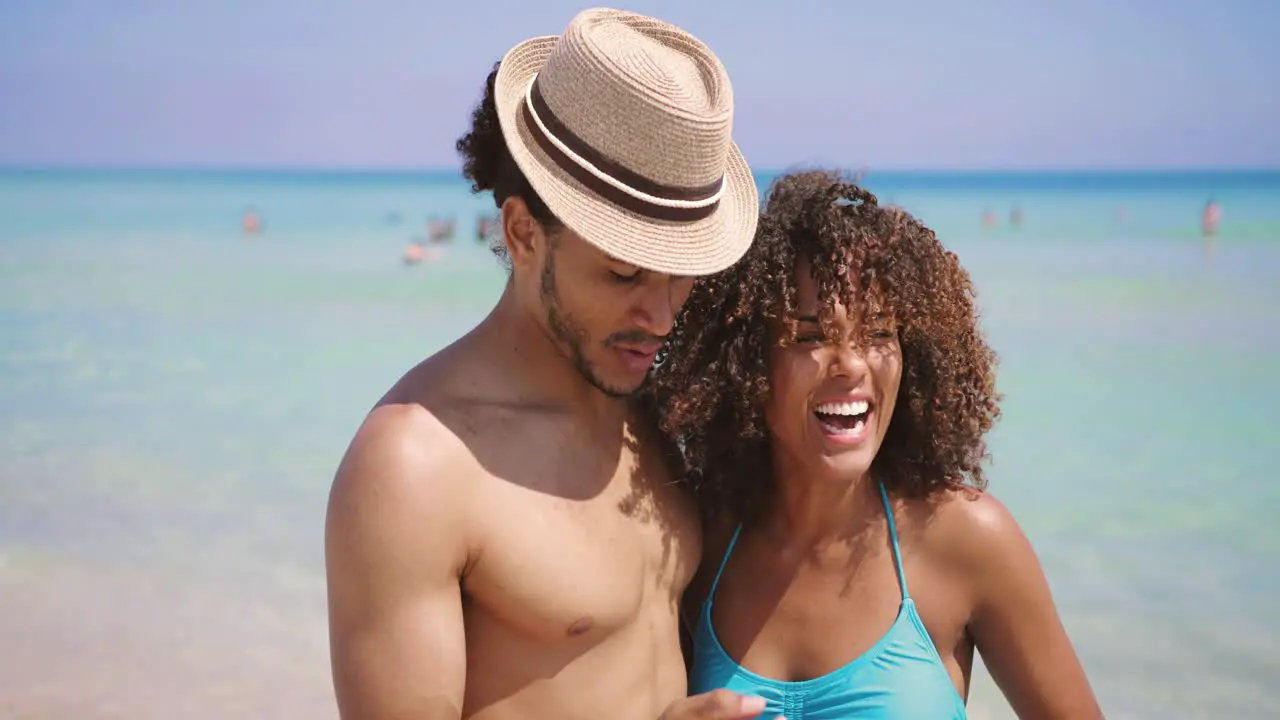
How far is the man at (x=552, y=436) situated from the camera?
2260 mm

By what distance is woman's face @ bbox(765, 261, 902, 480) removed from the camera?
2680 millimetres

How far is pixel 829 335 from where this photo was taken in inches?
105

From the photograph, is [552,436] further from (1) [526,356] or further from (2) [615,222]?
(2) [615,222]

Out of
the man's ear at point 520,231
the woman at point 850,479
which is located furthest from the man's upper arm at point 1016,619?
the man's ear at point 520,231

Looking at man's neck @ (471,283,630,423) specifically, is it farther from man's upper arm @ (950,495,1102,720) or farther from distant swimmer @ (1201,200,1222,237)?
distant swimmer @ (1201,200,1222,237)

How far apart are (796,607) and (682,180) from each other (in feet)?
3.45

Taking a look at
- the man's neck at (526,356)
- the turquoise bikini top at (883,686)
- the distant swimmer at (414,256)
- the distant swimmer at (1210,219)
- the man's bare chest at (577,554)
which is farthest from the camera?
the distant swimmer at (1210,219)

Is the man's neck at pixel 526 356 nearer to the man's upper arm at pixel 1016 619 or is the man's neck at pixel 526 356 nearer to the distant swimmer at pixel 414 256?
the man's upper arm at pixel 1016 619

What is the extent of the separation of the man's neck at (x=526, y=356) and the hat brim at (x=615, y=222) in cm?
32

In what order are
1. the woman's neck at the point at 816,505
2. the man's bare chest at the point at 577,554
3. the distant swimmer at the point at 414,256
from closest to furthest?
the man's bare chest at the point at 577,554 → the woman's neck at the point at 816,505 → the distant swimmer at the point at 414,256

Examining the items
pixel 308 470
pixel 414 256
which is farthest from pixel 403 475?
pixel 414 256

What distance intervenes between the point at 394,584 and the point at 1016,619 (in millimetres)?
1355

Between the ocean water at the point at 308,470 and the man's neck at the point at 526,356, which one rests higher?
the man's neck at the point at 526,356

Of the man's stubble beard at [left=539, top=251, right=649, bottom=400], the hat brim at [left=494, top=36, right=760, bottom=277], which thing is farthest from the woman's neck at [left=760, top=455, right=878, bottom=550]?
the hat brim at [left=494, top=36, right=760, bottom=277]
